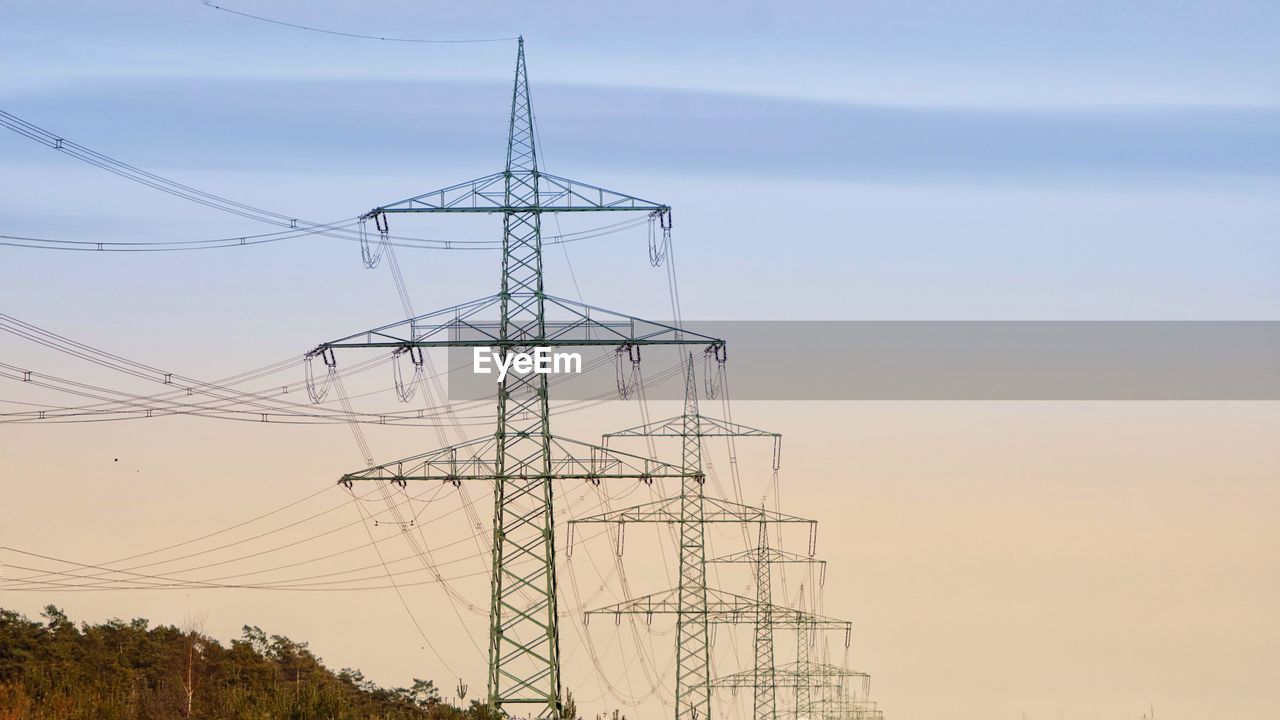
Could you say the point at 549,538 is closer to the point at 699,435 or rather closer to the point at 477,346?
the point at 477,346

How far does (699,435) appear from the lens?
79188 millimetres

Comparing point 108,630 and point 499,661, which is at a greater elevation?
point 108,630

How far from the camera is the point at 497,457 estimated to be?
54.3m

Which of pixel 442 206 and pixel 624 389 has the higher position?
pixel 442 206

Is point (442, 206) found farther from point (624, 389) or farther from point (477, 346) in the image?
point (624, 389)

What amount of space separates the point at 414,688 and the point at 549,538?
85840mm

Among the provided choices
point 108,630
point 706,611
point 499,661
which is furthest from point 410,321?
point 108,630

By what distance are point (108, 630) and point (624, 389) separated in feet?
266

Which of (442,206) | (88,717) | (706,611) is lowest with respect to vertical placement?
(88,717)

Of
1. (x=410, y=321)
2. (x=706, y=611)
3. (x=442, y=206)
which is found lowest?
(x=706, y=611)

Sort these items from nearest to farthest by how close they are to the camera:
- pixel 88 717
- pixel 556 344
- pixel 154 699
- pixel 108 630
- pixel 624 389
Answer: pixel 556 344 → pixel 624 389 → pixel 88 717 → pixel 154 699 → pixel 108 630

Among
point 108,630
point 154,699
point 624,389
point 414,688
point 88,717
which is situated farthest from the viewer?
point 414,688

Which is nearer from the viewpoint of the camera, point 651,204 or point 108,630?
point 651,204

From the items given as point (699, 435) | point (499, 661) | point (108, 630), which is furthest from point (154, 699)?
point (499, 661)
